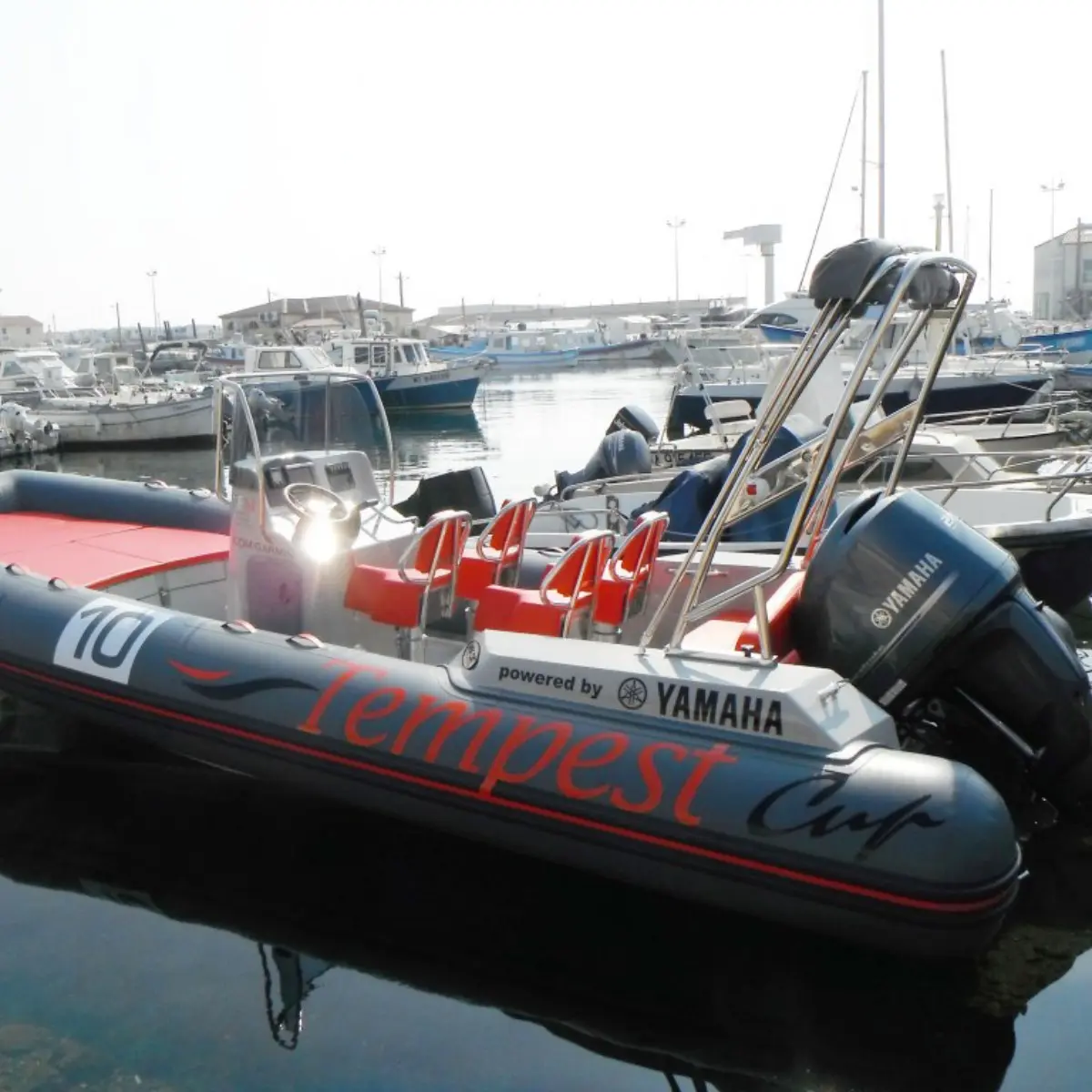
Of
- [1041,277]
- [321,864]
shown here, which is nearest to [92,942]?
[321,864]

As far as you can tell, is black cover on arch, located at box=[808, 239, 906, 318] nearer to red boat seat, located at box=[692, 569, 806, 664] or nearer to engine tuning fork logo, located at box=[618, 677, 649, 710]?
red boat seat, located at box=[692, 569, 806, 664]

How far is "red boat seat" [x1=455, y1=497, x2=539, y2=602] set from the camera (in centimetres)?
483

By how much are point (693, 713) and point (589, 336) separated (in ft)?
183

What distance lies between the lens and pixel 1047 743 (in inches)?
140

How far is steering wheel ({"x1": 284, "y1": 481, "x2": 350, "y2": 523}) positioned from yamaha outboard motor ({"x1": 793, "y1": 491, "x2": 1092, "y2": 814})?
6.96 ft

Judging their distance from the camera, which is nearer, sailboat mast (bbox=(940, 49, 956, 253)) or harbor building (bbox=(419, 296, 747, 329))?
sailboat mast (bbox=(940, 49, 956, 253))

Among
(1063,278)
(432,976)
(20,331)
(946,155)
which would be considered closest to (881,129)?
(946,155)

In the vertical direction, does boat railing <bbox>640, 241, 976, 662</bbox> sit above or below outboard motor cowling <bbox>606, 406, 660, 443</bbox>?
above

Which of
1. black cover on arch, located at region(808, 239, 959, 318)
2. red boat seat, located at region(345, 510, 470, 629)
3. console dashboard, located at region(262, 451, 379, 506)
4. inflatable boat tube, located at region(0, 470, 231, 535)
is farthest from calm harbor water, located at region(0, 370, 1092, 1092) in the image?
inflatable boat tube, located at region(0, 470, 231, 535)

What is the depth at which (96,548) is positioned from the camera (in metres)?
6.10

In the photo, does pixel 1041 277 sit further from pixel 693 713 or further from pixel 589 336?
pixel 693 713

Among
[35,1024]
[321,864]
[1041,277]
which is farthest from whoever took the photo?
[1041,277]

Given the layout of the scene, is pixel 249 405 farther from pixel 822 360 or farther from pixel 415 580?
pixel 822 360

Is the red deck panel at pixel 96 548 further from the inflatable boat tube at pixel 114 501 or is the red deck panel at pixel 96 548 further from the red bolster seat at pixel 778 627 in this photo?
the red bolster seat at pixel 778 627
